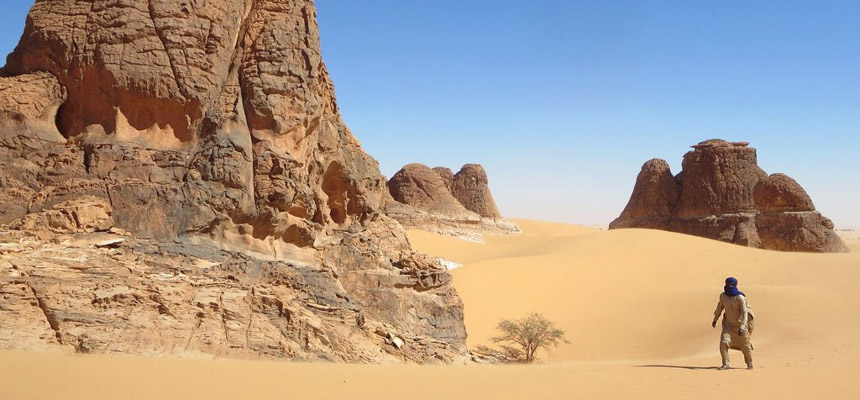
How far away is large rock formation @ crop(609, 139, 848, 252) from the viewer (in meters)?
26.6

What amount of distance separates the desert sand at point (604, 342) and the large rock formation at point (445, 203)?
476cm

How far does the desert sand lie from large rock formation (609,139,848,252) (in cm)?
528

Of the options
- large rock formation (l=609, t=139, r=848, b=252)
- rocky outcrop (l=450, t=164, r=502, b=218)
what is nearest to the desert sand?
large rock formation (l=609, t=139, r=848, b=252)

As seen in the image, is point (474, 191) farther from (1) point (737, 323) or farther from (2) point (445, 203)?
(1) point (737, 323)

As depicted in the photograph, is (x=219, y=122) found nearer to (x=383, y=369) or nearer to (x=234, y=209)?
(x=234, y=209)

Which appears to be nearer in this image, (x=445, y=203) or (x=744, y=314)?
(x=744, y=314)

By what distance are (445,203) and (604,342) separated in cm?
2240

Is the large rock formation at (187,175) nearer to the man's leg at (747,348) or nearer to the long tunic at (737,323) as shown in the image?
the long tunic at (737,323)

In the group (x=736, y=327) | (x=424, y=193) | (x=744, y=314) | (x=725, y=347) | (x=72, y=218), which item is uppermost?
(x=424, y=193)

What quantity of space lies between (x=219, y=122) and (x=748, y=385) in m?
7.15

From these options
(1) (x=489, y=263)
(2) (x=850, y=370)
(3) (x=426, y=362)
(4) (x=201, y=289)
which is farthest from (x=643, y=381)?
(1) (x=489, y=263)

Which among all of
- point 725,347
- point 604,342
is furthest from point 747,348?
point 604,342

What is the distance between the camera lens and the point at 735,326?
Answer: 339 inches

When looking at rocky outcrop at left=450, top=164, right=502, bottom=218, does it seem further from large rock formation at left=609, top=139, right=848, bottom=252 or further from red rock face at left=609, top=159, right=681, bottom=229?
red rock face at left=609, top=159, right=681, bottom=229
